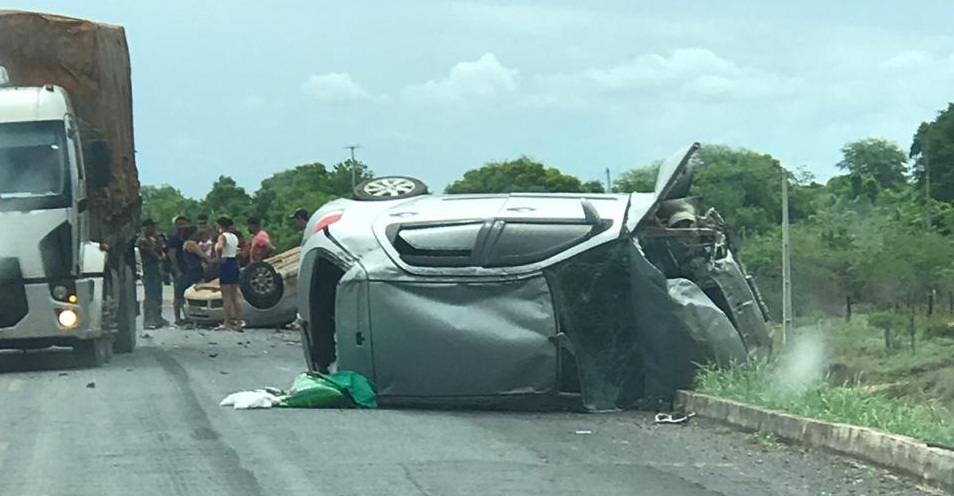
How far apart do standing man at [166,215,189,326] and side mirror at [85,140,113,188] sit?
29.0 feet

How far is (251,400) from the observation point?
481 inches

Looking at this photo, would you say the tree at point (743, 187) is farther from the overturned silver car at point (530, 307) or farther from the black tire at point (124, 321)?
the overturned silver car at point (530, 307)

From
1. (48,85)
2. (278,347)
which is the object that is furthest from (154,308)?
(48,85)

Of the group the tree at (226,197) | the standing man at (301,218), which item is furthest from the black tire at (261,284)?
the tree at (226,197)

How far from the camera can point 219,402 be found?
41.5 ft

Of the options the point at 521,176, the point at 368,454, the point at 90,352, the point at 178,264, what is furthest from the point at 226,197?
the point at 368,454

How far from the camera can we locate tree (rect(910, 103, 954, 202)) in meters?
66.1

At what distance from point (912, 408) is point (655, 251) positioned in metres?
2.75

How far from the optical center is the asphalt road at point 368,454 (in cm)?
835

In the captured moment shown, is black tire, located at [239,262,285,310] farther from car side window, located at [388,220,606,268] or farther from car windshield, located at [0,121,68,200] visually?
car side window, located at [388,220,606,268]

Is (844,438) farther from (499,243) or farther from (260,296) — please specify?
(260,296)

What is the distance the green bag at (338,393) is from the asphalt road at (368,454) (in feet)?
0.89

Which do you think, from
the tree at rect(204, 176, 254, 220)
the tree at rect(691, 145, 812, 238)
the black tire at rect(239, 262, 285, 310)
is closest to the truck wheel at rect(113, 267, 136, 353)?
the black tire at rect(239, 262, 285, 310)

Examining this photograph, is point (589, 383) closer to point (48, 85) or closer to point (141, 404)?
point (141, 404)
